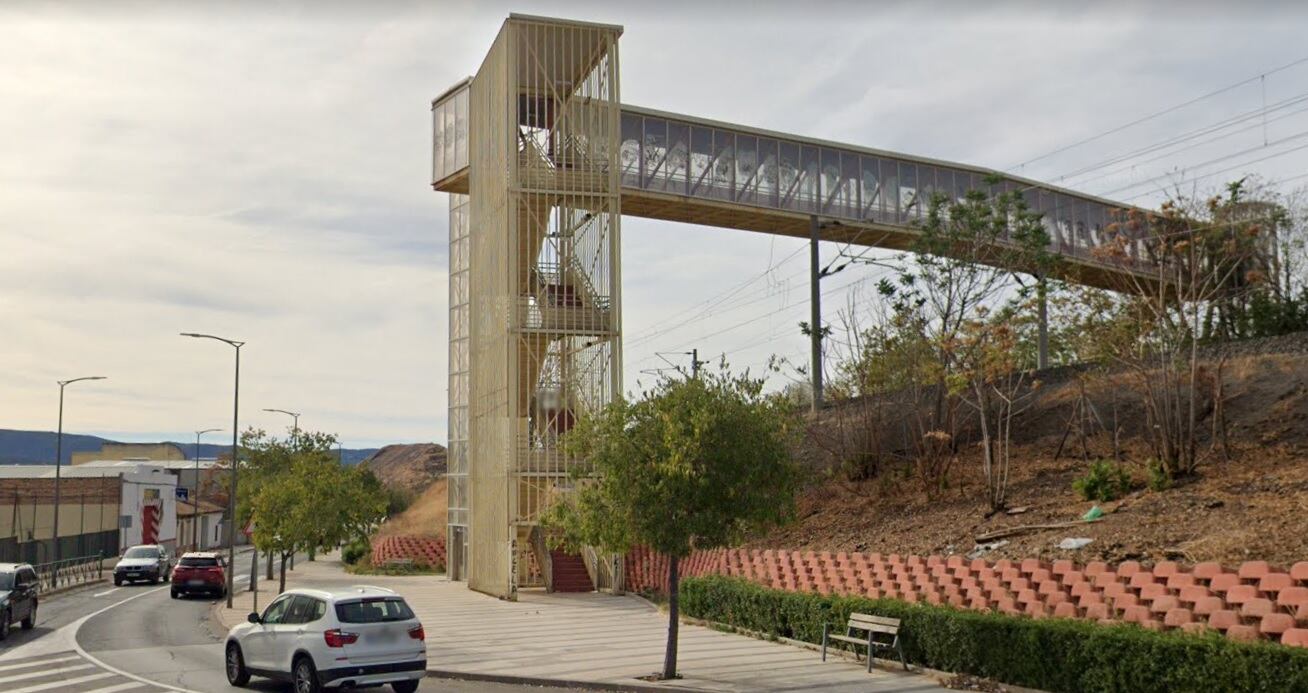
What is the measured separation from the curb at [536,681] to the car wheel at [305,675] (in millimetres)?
3401

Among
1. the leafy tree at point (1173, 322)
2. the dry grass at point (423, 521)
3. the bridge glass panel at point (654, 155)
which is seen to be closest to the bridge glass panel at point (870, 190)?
the bridge glass panel at point (654, 155)

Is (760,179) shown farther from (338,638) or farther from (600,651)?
(338,638)

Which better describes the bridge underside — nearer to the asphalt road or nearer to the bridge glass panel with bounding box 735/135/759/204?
the bridge glass panel with bounding box 735/135/759/204

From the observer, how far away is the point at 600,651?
2309 centimetres

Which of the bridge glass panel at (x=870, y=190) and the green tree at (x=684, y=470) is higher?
the bridge glass panel at (x=870, y=190)

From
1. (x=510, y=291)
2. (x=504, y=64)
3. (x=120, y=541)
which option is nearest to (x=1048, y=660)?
(x=510, y=291)

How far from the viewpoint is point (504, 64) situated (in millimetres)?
38469

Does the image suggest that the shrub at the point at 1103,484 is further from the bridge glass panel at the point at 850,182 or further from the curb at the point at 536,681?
the bridge glass panel at the point at 850,182

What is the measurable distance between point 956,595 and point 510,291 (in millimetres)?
20853

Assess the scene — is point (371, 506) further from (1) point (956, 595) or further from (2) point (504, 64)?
(1) point (956, 595)

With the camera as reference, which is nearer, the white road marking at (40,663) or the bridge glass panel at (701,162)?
the white road marking at (40,663)

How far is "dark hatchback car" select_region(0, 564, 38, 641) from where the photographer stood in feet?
87.2

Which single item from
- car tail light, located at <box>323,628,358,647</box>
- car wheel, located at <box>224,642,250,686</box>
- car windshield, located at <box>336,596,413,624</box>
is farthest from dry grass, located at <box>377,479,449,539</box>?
car tail light, located at <box>323,628,358,647</box>

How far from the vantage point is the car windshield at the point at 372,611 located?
16875mm
